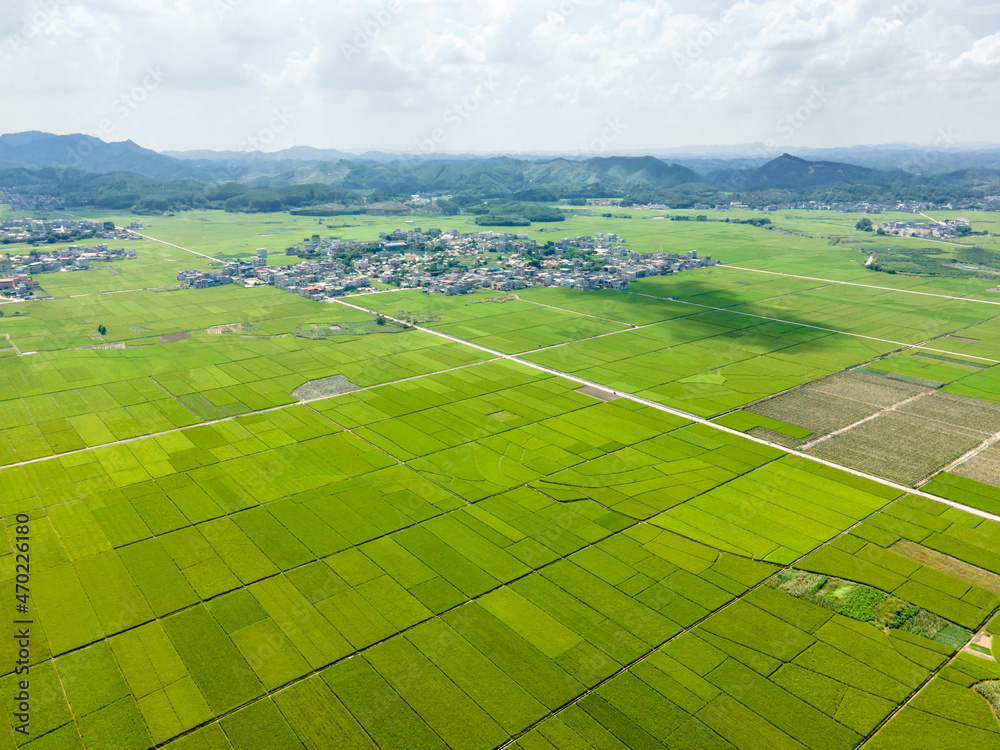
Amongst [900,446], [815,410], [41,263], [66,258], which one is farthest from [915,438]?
[66,258]

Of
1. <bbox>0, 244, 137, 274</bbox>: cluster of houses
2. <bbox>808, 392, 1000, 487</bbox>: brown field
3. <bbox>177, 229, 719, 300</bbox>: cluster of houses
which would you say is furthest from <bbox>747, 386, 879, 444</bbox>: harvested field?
<bbox>0, 244, 137, 274</bbox>: cluster of houses

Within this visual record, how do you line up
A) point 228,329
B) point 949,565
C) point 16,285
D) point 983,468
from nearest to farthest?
point 949,565 < point 983,468 < point 228,329 < point 16,285

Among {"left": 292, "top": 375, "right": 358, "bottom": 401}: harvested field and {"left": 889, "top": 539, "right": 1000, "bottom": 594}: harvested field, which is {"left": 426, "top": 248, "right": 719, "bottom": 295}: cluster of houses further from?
{"left": 889, "top": 539, "right": 1000, "bottom": 594}: harvested field

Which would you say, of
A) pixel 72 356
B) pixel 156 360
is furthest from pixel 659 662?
pixel 72 356

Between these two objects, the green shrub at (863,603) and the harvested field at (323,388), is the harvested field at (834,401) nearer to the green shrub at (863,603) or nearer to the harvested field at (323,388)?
the green shrub at (863,603)

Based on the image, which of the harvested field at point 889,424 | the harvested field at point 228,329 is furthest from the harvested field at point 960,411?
the harvested field at point 228,329

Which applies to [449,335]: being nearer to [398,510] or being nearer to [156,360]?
[156,360]

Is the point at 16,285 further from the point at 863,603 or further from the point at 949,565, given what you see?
the point at 949,565
